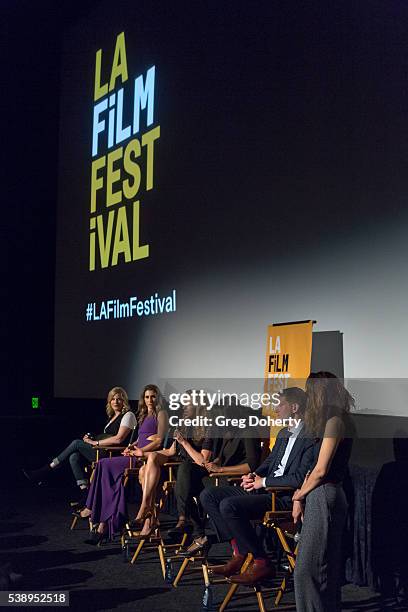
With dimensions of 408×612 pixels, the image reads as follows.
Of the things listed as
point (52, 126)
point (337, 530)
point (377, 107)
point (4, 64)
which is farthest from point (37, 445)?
point (337, 530)

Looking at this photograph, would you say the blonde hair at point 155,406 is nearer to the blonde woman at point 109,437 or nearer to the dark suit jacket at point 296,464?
the blonde woman at point 109,437

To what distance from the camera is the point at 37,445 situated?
10125 millimetres

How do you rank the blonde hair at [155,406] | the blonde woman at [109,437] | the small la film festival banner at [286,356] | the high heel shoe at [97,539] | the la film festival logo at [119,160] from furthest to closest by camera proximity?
the la film festival logo at [119,160] < the blonde woman at [109,437] < the blonde hair at [155,406] < the high heel shoe at [97,539] < the small la film festival banner at [286,356]

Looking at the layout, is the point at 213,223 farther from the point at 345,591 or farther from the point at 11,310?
the point at 11,310

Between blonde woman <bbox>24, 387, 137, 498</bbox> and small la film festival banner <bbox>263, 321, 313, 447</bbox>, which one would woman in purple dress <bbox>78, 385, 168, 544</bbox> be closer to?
blonde woman <bbox>24, 387, 137, 498</bbox>

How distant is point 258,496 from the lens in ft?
14.1

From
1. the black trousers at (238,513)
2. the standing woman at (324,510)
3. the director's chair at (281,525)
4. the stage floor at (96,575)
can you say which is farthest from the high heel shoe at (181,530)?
the standing woman at (324,510)

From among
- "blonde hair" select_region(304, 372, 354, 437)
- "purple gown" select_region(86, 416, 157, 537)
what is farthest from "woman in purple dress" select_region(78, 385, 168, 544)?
"blonde hair" select_region(304, 372, 354, 437)

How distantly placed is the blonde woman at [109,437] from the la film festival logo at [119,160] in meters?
1.80

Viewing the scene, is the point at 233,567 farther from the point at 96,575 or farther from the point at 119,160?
the point at 119,160

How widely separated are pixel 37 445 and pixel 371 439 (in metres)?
6.07

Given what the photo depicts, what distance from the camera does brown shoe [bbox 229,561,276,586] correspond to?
3939 mm

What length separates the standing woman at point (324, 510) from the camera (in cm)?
324

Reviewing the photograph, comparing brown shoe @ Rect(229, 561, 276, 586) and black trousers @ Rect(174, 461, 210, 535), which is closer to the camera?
brown shoe @ Rect(229, 561, 276, 586)
